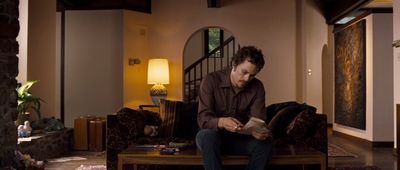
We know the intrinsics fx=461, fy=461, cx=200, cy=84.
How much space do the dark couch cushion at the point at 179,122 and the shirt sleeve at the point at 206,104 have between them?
172 centimetres

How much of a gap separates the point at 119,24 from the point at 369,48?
4.08m

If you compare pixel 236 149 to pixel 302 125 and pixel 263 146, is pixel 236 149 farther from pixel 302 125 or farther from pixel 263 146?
pixel 302 125

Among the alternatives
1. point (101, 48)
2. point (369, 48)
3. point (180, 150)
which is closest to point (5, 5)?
point (180, 150)

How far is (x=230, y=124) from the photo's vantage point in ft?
8.68

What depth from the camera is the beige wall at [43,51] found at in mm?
6141

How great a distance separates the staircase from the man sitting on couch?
7352 mm

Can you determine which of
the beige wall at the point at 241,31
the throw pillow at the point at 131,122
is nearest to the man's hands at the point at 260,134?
the throw pillow at the point at 131,122

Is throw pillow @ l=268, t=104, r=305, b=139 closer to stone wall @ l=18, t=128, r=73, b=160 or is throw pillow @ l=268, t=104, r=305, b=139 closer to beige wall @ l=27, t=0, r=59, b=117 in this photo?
stone wall @ l=18, t=128, r=73, b=160

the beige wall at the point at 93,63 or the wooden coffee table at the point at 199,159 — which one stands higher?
the beige wall at the point at 93,63

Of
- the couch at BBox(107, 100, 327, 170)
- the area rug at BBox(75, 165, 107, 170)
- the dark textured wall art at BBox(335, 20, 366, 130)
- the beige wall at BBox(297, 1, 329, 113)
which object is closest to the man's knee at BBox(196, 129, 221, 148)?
the couch at BBox(107, 100, 327, 170)

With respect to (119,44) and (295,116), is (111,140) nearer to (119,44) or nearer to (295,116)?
(295,116)

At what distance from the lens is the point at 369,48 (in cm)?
717

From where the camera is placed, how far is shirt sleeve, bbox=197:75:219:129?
2809 millimetres

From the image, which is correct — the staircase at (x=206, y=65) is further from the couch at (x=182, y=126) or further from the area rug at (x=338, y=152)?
the couch at (x=182, y=126)
